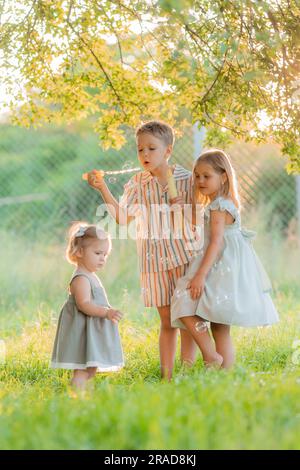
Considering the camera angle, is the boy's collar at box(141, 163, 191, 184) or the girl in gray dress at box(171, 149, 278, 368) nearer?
the girl in gray dress at box(171, 149, 278, 368)

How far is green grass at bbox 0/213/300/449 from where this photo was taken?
2.36m

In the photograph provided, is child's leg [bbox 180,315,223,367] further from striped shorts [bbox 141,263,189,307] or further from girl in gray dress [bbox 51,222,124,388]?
girl in gray dress [bbox 51,222,124,388]

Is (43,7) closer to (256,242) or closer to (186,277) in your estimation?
(186,277)

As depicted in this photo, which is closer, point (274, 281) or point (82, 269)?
point (82, 269)

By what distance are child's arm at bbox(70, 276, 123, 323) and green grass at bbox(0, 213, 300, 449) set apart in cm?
36

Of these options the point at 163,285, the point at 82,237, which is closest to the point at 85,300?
the point at 82,237

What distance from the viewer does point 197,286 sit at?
13.4 ft

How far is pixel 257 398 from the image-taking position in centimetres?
286

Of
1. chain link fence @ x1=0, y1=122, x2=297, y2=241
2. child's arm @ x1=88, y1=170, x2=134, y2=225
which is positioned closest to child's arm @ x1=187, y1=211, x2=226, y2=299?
child's arm @ x1=88, y1=170, x2=134, y2=225

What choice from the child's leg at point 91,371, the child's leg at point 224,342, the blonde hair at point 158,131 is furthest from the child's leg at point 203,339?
the blonde hair at point 158,131

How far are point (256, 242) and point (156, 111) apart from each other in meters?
3.56

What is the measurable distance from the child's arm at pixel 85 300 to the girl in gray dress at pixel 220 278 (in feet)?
1.26

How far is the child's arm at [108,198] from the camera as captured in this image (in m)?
4.17

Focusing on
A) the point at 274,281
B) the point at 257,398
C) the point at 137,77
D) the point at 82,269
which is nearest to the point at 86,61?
the point at 137,77
